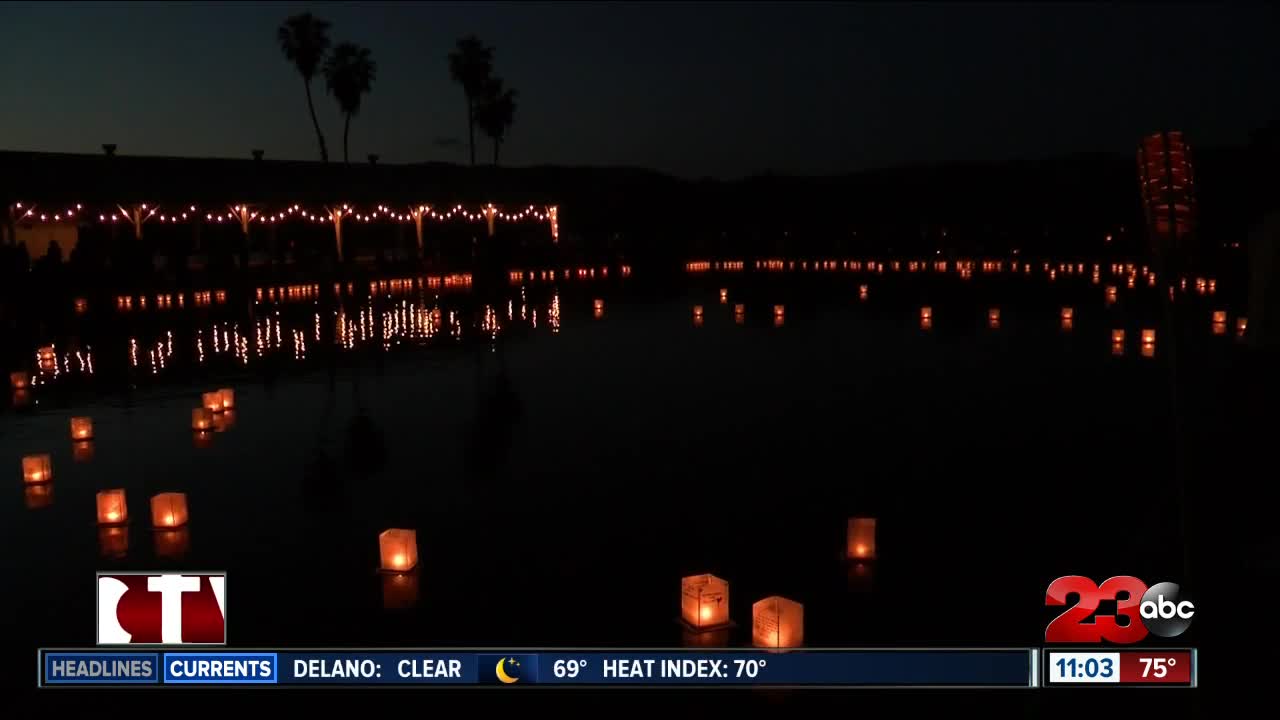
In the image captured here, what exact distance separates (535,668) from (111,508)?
4.09 metres

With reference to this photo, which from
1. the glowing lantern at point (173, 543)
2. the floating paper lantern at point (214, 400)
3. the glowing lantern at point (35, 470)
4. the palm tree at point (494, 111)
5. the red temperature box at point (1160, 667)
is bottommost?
the glowing lantern at point (173, 543)

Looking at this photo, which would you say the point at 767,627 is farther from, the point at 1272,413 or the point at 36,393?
the point at 36,393

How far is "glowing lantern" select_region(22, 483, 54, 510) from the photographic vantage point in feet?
25.1

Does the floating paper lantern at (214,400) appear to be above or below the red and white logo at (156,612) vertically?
above

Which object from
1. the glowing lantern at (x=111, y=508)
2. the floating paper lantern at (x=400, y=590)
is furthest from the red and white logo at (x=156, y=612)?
the glowing lantern at (x=111, y=508)

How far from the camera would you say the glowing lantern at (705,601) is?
520 centimetres

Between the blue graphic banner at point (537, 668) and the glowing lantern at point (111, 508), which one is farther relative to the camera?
the glowing lantern at point (111, 508)

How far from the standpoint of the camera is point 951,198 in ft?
274

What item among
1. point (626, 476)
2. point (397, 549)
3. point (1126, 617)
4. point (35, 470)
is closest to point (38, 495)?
point (35, 470)

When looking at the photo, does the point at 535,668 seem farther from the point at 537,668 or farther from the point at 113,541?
the point at 113,541

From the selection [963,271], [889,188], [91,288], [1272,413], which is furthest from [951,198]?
[1272,413]

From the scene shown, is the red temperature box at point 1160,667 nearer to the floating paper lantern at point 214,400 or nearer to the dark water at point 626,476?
the dark water at point 626,476

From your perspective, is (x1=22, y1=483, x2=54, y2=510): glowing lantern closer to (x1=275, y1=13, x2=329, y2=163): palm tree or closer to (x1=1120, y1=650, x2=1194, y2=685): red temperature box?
(x1=1120, y1=650, x2=1194, y2=685): red temperature box

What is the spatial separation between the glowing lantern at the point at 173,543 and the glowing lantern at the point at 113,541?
201mm
